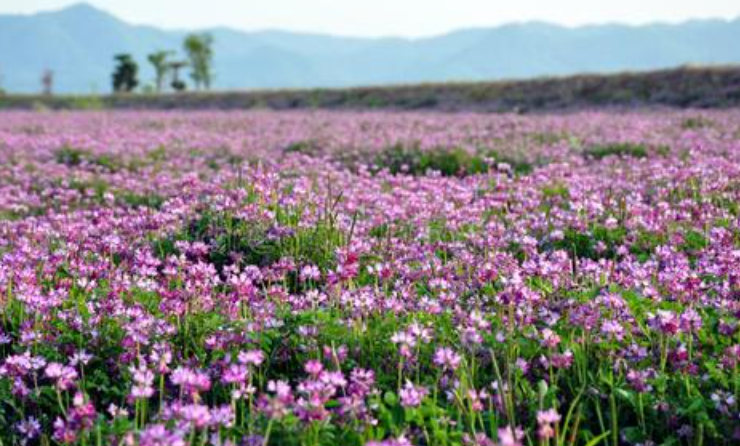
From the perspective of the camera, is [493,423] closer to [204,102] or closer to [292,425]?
[292,425]

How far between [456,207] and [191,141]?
36.2 ft

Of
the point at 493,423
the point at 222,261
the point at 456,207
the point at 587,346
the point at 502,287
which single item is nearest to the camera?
the point at 493,423

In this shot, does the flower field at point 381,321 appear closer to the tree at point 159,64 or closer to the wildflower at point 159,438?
the wildflower at point 159,438

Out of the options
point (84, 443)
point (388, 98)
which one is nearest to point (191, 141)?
point (84, 443)

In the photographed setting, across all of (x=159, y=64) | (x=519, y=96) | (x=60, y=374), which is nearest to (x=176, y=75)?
(x=159, y=64)

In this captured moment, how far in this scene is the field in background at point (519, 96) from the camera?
32688 mm

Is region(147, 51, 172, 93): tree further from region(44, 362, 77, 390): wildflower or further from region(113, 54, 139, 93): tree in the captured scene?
region(44, 362, 77, 390): wildflower

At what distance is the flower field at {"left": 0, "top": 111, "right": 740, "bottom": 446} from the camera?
11.1 ft

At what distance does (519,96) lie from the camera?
3894 centimetres

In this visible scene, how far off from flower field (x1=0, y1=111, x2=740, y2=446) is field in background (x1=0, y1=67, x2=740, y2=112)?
24.6m

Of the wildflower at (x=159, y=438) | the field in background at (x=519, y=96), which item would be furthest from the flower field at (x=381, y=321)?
the field in background at (x=519, y=96)

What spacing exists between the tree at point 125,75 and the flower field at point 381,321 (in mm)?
85125

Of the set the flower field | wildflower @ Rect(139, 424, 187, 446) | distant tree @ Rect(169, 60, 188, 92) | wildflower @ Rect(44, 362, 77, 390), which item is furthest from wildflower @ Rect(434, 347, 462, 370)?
distant tree @ Rect(169, 60, 188, 92)

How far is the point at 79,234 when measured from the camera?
6.54 metres
